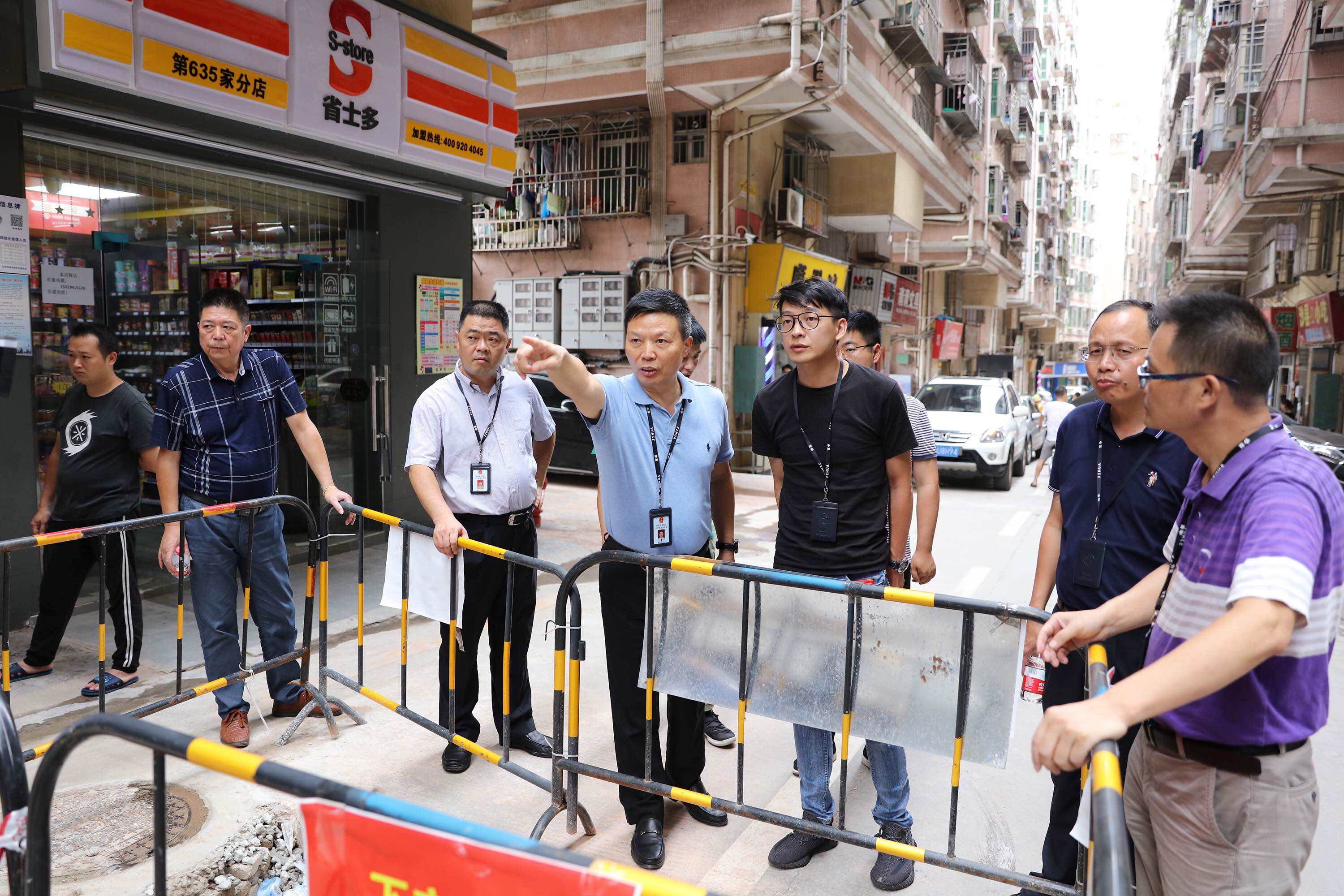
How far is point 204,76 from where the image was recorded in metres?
5.58

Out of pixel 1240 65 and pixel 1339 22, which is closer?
pixel 1339 22

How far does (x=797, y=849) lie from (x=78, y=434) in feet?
14.4

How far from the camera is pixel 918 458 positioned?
412 centimetres

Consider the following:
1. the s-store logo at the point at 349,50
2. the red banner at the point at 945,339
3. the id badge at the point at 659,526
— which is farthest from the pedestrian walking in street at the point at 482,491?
the red banner at the point at 945,339

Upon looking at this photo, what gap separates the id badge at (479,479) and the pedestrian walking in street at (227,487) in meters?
0.65

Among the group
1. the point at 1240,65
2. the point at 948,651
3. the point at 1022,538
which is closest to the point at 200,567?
the point at 948,651

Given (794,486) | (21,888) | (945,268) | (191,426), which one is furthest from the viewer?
(945,268)

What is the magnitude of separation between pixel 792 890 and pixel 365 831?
81.9 inches

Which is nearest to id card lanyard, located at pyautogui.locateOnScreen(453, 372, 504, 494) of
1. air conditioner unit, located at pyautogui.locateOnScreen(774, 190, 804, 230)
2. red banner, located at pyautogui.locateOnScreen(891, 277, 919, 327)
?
air conditioner unit, located at pyautogui.locateOnScreen(774, 190, 804, 230)

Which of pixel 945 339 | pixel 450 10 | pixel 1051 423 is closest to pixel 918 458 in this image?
pixel 450 10

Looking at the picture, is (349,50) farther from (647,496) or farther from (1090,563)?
(1090,563)

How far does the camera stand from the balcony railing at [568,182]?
14289mm

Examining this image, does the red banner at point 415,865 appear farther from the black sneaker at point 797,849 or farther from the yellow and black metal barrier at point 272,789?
the black sneaker at point 797,849

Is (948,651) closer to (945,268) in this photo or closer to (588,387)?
(588,387)
